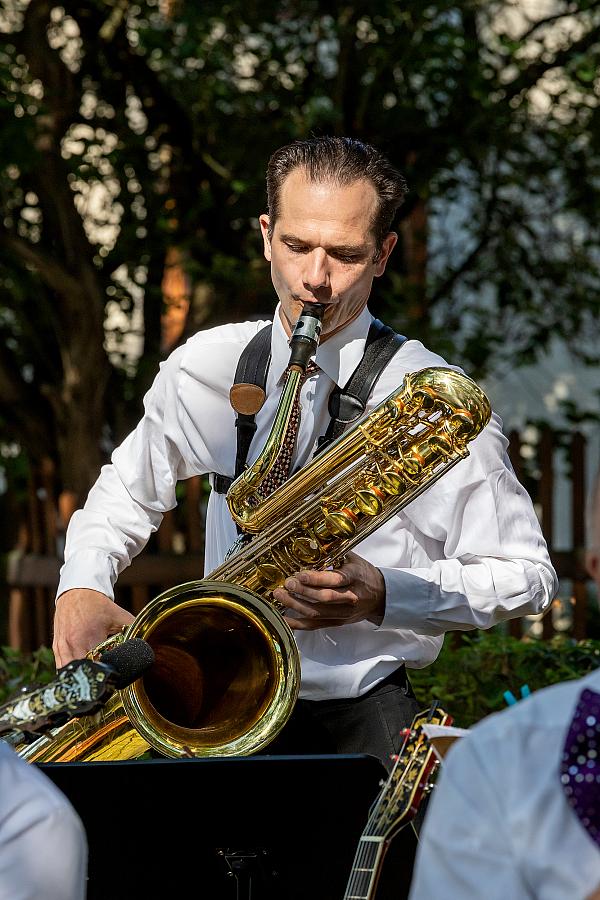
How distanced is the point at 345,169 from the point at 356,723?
1279mm

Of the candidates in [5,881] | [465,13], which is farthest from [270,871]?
[465,13]

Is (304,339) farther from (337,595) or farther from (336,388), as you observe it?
(337,595)

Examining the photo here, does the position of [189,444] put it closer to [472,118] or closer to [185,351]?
[185,351]

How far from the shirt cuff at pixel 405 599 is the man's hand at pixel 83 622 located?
63 cm

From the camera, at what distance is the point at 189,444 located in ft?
11.0

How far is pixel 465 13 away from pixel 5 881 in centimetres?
631

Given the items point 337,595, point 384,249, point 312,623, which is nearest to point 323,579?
point 337,595

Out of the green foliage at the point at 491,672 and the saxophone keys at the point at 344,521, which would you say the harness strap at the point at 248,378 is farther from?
the green foliage at the point at 491,672

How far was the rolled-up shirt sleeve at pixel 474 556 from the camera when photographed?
2906 millimetres

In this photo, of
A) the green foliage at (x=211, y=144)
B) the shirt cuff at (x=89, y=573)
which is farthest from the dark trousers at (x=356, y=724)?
the green foliage at (x=211, y=144)

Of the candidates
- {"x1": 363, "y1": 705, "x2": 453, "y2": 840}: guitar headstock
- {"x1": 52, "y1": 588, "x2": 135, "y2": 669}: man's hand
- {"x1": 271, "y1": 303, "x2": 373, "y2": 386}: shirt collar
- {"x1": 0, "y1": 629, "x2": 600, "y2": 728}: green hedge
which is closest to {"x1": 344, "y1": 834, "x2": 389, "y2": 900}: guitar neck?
{"x1": 363, "y1": 705, "x2": 453, "y2": 840}: guitar headstock

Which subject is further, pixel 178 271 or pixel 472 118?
pixel 178 271

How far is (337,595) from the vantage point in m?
2.83

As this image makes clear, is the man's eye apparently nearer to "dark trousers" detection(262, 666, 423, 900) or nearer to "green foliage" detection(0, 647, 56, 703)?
"dark trousers" detection(262, 666, 423, 900)
